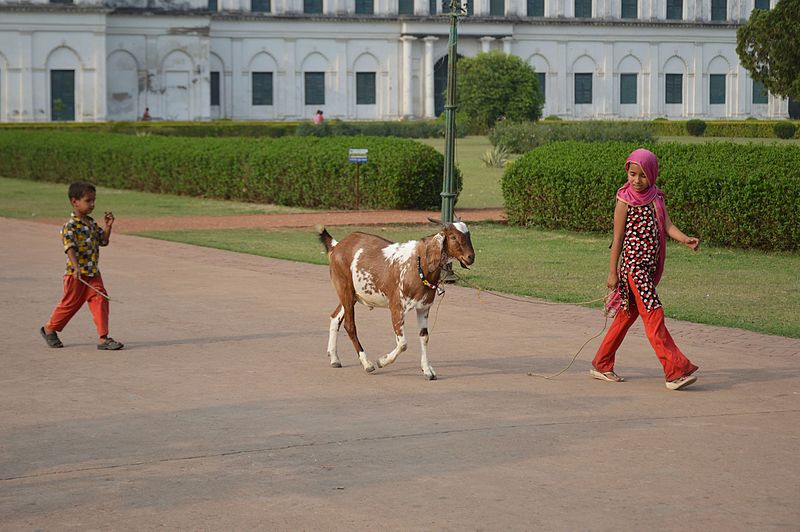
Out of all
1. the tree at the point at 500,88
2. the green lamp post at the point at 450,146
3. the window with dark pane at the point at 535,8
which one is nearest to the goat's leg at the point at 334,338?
the green lamp post at the point at 450,146

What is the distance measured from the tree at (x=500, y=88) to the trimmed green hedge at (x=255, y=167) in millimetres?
20982

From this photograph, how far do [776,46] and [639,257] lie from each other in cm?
2256

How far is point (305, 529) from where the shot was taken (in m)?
4.83

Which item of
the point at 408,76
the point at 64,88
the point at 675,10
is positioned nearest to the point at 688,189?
the point at 64,88

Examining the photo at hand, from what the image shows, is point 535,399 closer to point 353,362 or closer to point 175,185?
point 353,362

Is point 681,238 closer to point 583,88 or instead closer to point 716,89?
point 583,88

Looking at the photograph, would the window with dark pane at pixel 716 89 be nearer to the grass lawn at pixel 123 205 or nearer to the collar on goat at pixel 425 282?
the grass lawn at pixel 123 205

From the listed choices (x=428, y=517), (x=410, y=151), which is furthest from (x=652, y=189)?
(x=410, y=151)

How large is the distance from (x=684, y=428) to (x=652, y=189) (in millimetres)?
1659

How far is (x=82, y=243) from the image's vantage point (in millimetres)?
8625

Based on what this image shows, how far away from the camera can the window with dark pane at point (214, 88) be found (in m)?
58.6

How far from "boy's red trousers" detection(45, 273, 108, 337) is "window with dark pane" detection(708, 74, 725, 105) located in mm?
60694

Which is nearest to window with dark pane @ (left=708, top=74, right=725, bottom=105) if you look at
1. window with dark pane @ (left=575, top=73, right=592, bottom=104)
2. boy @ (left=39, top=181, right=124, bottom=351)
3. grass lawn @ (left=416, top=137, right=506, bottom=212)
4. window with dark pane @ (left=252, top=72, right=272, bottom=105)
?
window with dark pane @ (left=575, top=73, right=592, bottom=104)

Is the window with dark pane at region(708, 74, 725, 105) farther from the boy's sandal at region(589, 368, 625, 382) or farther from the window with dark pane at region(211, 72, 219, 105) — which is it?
the boy's sandal at region(589, 368, 625, 382)
